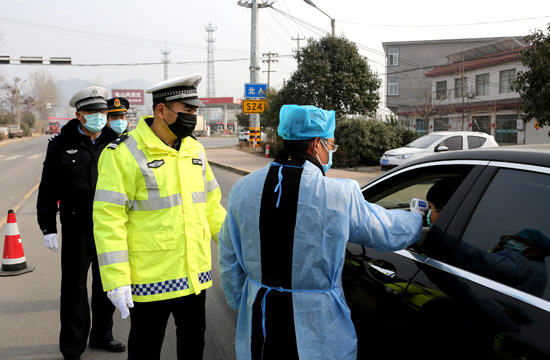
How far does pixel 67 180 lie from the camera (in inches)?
142

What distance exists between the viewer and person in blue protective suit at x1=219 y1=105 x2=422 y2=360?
1.97 meters

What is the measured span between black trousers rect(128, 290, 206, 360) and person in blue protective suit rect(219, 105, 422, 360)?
2.30ft

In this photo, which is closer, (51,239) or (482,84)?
(51,239)

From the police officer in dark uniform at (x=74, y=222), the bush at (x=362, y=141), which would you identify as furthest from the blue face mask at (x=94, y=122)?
the bush at (x=362, y=141)

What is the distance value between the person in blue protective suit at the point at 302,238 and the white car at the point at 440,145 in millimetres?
13818

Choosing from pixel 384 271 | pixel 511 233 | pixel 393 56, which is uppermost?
pixel 393 56

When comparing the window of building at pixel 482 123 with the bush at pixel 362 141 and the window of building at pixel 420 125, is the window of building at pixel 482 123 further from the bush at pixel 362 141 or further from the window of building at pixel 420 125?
the bush at pixel 362 141

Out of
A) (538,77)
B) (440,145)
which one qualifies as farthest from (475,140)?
(538,77)

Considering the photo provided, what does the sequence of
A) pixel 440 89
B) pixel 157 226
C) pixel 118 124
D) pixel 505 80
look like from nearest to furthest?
1. pixel 157 226
2. pixel 118 124
3. pixel 505 80
4. pixel 440 89

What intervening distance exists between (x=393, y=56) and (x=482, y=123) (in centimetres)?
1791

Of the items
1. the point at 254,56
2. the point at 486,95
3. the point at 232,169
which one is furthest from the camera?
the point at 486,95

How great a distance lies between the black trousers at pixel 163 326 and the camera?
8.70 feet

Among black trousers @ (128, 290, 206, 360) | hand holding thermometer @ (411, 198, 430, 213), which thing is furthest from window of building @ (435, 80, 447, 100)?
black trousers @ (128, 290, 206, 360)

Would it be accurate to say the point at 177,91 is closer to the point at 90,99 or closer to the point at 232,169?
the point at 90,99
